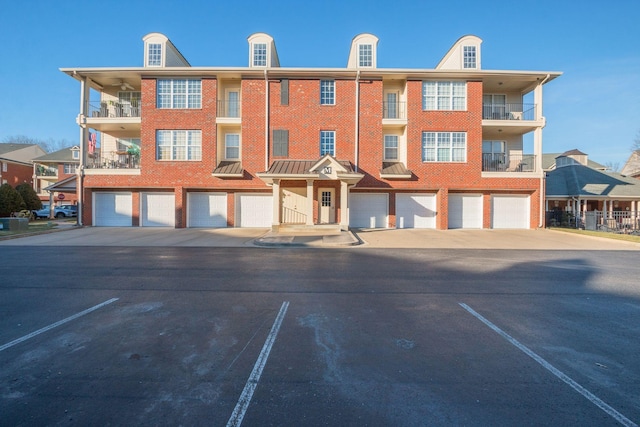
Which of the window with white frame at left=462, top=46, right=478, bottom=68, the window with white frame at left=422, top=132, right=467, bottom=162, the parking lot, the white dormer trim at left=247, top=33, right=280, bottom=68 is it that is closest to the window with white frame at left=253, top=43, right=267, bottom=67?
the white dormer trim at left=247, top=33, right=280, bottom=68

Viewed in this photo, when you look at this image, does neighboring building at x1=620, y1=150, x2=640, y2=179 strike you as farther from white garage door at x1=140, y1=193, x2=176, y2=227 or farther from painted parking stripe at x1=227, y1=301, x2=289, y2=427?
white garage door at x1=140, y1=193, x2=176, y2=227

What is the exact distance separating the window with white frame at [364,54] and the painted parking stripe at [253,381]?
20.5 metres

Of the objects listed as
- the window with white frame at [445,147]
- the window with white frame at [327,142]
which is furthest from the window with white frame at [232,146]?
the window with white frame at [445,147]

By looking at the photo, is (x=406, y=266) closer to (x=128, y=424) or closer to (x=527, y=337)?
(x=527, y=337)

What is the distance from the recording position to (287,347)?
4016 millimetres

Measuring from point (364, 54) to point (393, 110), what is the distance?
14.5ft

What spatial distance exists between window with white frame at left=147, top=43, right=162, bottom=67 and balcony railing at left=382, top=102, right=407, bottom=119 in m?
16.1

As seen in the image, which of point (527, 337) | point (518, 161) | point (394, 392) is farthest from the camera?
point (518, 161)

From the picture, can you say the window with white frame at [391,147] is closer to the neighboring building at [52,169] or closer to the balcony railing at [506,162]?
the balcony railing at [506,162]

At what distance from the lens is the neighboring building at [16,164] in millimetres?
41719

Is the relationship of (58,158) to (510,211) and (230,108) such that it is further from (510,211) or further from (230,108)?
(510,211)

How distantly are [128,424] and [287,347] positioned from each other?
189 cm

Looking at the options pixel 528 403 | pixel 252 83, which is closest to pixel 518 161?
pixel 252 83

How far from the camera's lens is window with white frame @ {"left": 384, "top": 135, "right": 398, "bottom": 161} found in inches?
830
